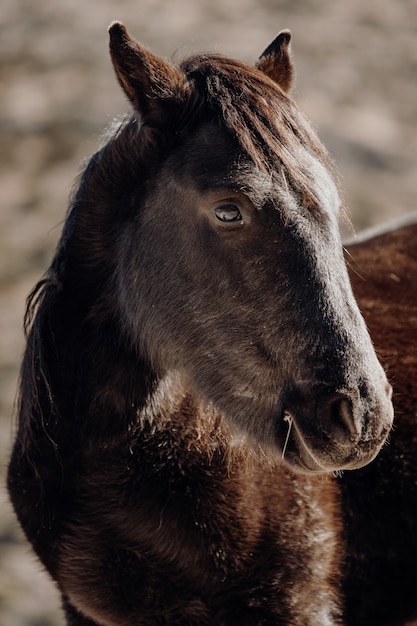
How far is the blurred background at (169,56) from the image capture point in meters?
10.3

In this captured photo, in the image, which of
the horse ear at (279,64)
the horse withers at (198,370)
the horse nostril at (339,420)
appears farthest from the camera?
the horse ear at (279,64)

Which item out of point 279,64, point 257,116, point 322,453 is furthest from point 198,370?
point 279,64

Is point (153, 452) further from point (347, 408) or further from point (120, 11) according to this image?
point (120, 11)

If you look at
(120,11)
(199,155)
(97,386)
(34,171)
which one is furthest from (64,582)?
(120,11)

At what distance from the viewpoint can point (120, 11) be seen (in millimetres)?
13500

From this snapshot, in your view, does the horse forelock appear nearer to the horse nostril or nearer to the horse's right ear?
the horse's right ear

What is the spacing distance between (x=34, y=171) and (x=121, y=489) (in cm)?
817

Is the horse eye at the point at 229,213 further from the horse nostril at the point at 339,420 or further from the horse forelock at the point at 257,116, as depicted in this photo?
the horse nostril at the point at 339,420

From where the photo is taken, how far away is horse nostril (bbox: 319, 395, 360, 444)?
8.86 feet

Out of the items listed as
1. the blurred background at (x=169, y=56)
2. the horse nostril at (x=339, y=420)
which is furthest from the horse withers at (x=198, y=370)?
the blurred background at (x=169, y=56)

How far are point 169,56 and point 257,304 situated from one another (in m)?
7.24

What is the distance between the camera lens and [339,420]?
2738mm

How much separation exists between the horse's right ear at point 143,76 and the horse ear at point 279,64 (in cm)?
49

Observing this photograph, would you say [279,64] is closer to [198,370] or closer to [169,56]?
[198,370]
